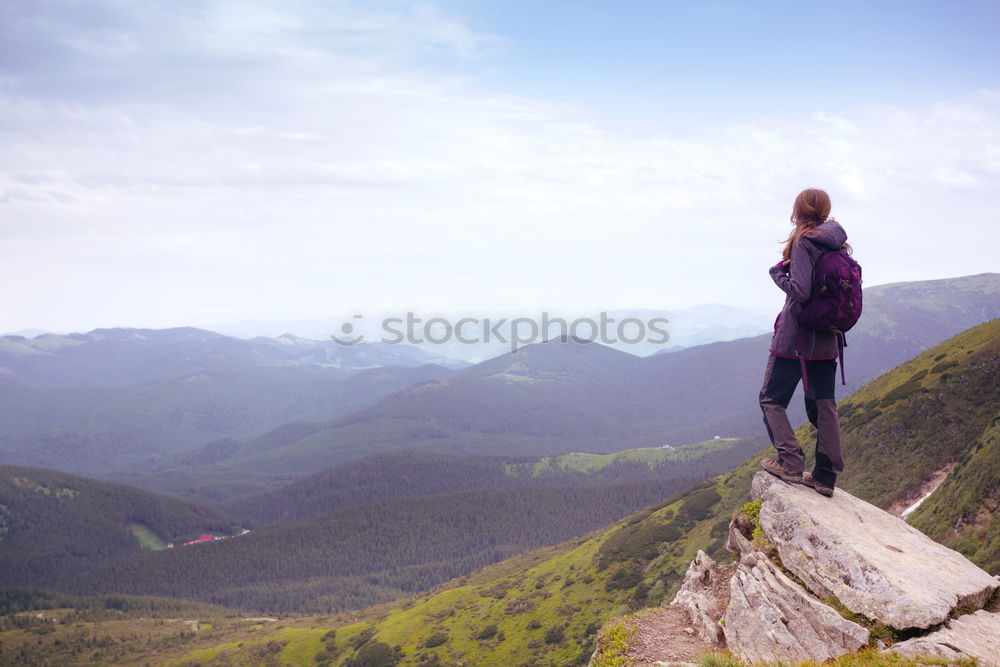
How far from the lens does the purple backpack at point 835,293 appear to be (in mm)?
14258

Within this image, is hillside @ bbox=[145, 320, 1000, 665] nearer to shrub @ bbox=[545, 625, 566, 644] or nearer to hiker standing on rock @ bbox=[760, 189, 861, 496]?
shrub @ bbox=[545, 625, 566, 644]

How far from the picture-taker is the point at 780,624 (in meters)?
13.9

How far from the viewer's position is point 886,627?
510 inches

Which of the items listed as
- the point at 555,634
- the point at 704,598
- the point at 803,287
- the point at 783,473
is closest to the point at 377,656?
the point at 555,634

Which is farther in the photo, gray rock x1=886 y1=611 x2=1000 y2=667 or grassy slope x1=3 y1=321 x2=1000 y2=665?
grassy slope x1=3 y1=321 x2=1000 y2=665

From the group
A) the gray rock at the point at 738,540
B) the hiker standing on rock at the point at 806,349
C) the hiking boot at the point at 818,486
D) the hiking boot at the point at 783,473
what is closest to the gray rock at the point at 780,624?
the gray rock at the point at 738,540

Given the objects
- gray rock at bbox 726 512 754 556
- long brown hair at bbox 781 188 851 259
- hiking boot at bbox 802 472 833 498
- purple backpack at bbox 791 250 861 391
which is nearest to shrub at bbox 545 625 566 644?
gray rock at bbox 726 512 754 556

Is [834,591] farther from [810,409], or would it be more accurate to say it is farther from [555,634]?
[555,634]

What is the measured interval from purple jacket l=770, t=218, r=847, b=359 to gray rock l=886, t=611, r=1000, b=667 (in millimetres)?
6386

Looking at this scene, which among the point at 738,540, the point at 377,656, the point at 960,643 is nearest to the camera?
the point at 960,643

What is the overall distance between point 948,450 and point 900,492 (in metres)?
6.70

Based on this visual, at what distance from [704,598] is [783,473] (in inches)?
167

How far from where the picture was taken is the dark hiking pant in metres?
15.6

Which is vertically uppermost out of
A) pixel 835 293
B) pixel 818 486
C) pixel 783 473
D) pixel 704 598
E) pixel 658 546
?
pixel 835 293
